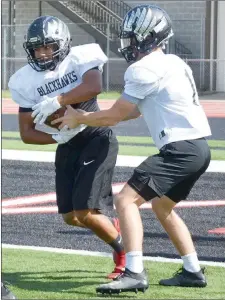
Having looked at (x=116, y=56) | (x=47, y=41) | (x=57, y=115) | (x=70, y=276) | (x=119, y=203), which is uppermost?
(x=47, y=41)

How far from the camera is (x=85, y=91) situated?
5.91 metres

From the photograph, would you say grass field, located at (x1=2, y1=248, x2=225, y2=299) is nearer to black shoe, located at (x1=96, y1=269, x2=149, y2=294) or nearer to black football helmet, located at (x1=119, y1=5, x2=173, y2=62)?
black shoe, located at (x1=96, y1=269, x2=149, y2=294)

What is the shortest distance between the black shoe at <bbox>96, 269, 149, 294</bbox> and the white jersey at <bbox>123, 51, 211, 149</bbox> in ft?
2.65

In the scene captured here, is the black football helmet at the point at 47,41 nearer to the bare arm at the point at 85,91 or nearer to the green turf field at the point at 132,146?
the bare arm at the point at 85,91

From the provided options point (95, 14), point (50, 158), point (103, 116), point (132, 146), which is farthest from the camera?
point (95, 14)

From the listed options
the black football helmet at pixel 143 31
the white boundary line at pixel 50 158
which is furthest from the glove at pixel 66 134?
the white boundary line at pixel 50 158

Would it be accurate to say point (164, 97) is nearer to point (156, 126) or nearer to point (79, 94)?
point (156, 126)

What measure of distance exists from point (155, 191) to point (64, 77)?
109 centimetres

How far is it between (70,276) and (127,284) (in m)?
0.79

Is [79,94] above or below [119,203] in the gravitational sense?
above

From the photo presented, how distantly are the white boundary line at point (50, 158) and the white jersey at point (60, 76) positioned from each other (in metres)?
5.77

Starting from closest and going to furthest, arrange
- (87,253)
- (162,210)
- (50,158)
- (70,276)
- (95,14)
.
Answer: (162,210)
(70,276)
(87,253)
(50,158)
(95,14)

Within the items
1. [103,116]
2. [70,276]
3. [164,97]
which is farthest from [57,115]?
[70,276]

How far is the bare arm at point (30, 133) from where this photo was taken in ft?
20.4
